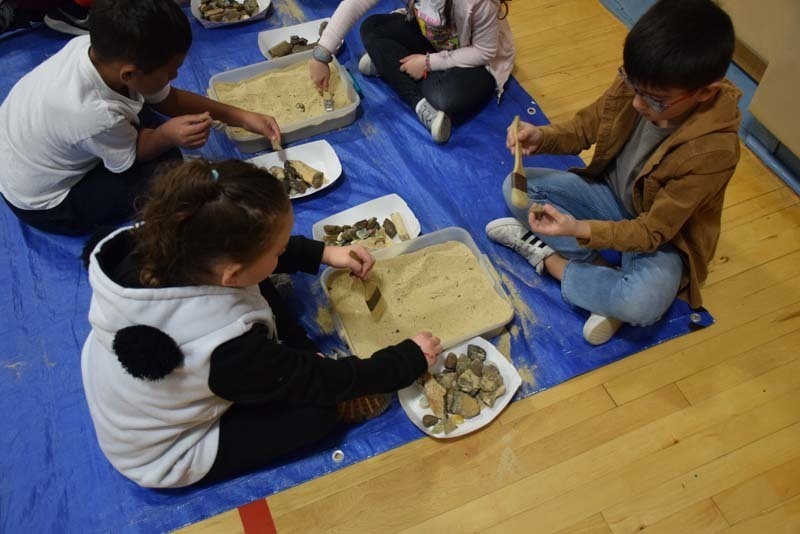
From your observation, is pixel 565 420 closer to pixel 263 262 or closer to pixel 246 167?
pixel 263 262

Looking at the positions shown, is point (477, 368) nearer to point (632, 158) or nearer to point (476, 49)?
point (632, 158)

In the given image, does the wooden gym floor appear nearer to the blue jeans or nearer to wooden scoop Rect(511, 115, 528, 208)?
the blue jeans

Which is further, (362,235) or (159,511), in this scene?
(362,235)

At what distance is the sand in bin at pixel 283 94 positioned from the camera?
183 cm

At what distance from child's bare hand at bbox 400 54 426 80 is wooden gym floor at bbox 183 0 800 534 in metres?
0.98

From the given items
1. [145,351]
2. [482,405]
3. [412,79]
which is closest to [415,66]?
[412,79]

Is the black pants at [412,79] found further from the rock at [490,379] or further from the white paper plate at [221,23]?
the rock at [490,379]

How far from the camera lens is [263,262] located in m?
1.01

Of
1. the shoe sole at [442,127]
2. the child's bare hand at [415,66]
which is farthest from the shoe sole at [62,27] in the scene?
the shoe sole at [442,127]

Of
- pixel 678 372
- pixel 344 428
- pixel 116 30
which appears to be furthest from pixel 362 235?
pixel 678 372

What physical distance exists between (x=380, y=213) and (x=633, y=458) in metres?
0.83

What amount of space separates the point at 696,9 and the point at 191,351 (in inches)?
39.5

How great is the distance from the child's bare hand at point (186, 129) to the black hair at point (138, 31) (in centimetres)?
18

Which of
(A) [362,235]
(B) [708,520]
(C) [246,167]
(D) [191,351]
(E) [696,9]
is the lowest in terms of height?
(B) [708,520]
